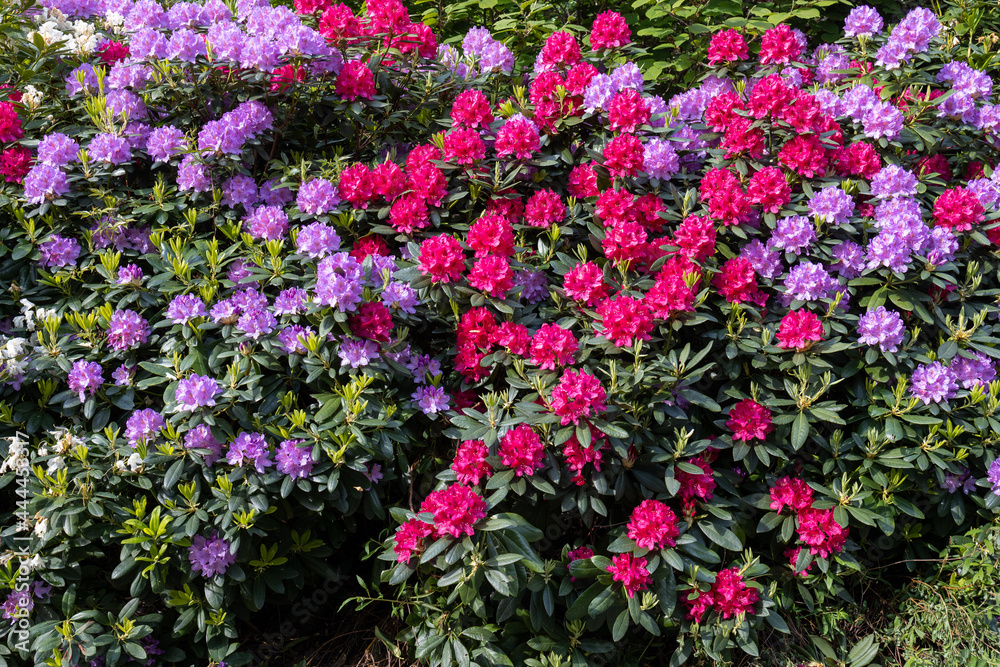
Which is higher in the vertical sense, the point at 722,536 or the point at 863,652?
the point at 722,536

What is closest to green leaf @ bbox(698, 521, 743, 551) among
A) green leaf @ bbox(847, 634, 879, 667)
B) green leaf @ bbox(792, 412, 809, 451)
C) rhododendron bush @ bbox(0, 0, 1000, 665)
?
rhododendron bush @ bbox(0, 0, 1000, 665)

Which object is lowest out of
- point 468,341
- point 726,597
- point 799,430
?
point 726,597

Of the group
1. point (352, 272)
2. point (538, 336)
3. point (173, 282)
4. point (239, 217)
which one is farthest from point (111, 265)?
point (538, 336)

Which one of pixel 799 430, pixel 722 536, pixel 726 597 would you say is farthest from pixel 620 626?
pixel 799 430

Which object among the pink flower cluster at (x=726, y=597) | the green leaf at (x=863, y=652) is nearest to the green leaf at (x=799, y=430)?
the pink flower cluster at (x=726, y=597)

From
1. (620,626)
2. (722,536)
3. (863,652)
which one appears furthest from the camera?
(863,652)

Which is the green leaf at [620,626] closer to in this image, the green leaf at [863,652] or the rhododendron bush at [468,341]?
the rhododendron bush at [468,341]

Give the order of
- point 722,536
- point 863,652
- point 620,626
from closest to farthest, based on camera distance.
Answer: point 620,626 < point 722,536 < point 863,652

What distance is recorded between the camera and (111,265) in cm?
264

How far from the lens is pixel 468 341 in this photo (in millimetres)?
2691

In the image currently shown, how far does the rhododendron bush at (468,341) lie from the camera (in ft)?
7.85

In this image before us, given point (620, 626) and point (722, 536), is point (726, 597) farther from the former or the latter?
point (620, 626)

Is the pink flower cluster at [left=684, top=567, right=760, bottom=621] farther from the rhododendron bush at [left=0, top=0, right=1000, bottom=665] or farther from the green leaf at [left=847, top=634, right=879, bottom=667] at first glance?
the green leaf at [left=847, top=634, right=879, bottom=667]

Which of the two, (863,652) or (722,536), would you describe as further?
(863,652)
